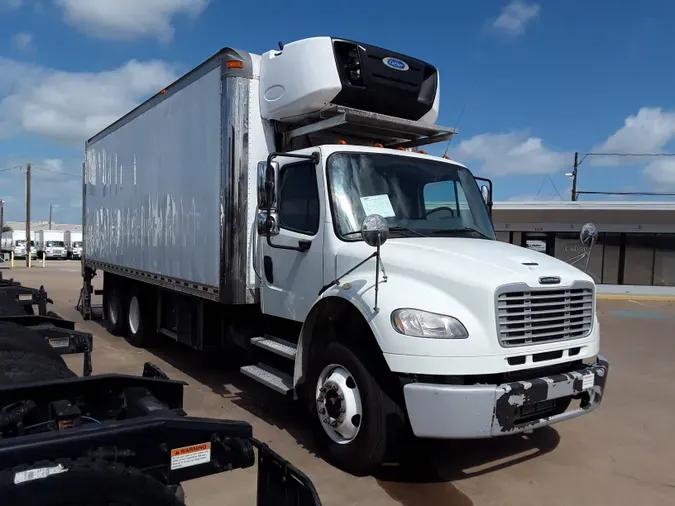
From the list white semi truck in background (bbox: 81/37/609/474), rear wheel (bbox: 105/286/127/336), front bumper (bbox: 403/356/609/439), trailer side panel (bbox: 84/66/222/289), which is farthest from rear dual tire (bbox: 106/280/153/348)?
front bumper (bbox: 403/356/609/439)

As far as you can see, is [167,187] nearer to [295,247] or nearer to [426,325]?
[295,247]

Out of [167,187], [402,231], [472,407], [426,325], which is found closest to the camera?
[472,407]

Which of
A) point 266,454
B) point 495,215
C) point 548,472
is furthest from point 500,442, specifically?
point 495,215

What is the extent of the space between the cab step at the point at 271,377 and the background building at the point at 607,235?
17823 millimetres

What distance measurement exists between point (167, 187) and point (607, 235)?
1956 cm

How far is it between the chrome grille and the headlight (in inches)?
12.4

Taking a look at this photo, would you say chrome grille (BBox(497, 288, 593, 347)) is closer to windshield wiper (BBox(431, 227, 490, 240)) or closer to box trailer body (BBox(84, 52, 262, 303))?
windshield wiper (BBox(431, 227, 490, 240))

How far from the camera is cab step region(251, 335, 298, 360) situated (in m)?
5.29

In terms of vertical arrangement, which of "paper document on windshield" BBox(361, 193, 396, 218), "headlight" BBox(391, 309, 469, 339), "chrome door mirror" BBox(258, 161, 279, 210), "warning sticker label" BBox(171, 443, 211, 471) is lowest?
"warning sticker label" BBox(171, 443, 211, 471)

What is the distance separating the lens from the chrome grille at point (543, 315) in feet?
13.2

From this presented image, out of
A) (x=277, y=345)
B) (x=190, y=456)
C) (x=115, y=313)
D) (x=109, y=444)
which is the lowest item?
(x=115, y=313)

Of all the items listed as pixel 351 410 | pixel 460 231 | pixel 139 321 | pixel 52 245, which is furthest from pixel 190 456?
pixel 52 245

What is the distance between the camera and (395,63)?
19.0ft

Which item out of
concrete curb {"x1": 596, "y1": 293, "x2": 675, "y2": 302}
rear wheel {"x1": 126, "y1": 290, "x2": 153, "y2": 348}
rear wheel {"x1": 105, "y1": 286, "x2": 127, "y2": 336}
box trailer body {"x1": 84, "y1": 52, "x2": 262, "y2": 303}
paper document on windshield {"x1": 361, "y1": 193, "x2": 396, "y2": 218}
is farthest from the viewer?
concrete curb {"x1": 596, "y1": 293, "x2": 675, "y2": 302}
